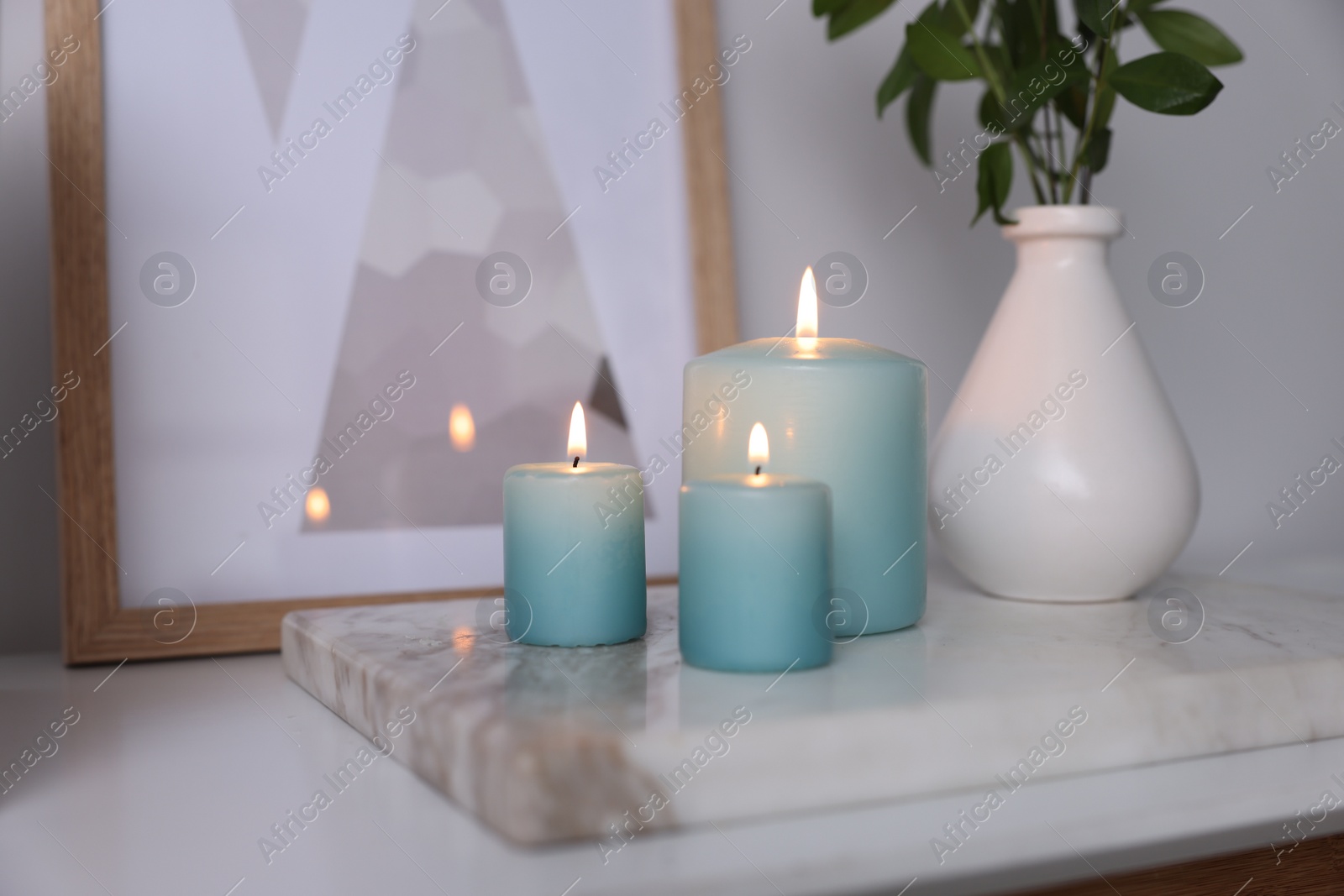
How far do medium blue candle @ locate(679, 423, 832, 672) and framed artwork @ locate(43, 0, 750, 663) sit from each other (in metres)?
0.35

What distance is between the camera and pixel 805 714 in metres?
0.46

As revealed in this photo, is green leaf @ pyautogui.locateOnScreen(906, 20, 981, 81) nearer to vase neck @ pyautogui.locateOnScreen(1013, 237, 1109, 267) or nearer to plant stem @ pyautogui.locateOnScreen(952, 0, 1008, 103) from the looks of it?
plant stem @ pyautogui.locateOnScreen(952, 0, 1008, 103)

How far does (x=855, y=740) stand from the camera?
1.49 ft

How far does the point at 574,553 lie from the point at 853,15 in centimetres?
53

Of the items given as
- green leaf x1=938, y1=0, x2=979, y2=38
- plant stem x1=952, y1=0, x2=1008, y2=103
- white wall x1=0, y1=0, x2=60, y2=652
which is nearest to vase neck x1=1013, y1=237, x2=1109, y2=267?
plant stem x1=952, y1=0, x2=1008, y2=103

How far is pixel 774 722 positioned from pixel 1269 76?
116cm

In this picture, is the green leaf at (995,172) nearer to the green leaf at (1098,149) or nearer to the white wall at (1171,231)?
the green leaf at (1098,149)

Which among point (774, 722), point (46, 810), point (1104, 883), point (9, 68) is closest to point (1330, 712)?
point (1104, 883)

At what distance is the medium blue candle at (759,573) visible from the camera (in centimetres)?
52

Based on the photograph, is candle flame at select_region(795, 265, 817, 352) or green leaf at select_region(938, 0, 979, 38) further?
green leaf at select_region(938, 0, 979, 38)

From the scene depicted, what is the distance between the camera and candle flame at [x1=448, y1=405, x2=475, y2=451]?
2.76 feet

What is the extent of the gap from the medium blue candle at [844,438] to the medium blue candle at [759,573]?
0.09m

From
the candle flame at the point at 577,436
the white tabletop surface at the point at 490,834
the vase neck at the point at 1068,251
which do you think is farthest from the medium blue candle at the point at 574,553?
the vase neck at the point at 1068,251

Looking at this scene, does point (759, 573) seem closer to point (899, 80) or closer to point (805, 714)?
point (805, 714)
